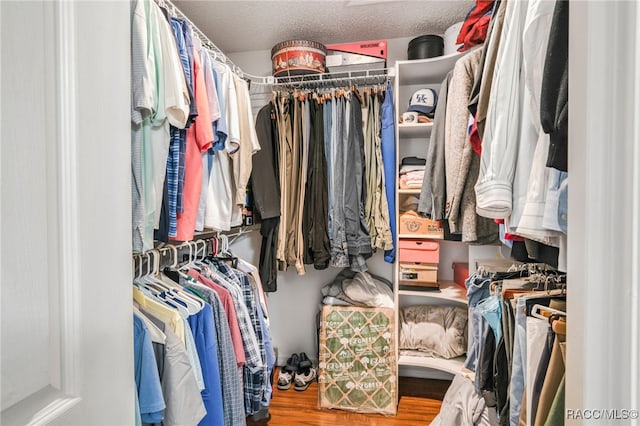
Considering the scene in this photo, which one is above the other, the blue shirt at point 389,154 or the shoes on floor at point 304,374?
the blue shirt at point 389,154

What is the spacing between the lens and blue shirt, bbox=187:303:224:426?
1191mm

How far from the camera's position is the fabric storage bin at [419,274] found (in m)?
2.00

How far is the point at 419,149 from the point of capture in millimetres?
2324

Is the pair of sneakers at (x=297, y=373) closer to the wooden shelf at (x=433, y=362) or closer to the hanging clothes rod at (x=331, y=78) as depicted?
the wooden shelf at (x=433, y=362)

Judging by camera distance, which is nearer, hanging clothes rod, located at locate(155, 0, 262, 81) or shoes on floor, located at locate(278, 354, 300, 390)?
hanging clothes rod, located at locate(155, 0, 262, 81)

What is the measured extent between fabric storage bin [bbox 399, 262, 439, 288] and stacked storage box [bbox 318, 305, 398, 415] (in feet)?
0.72

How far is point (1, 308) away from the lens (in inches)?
13.8

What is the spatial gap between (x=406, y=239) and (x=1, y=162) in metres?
1.91

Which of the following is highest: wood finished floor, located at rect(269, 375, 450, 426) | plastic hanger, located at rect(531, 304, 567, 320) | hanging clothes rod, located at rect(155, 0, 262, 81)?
Answer: hanging clothes rod, located at rect(155, 0, 262, 81)

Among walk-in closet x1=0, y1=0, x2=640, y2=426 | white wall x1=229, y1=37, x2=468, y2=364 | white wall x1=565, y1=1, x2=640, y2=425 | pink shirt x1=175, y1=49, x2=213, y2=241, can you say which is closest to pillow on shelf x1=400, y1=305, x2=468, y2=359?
walk-in closet x1=0, y1=0, x2=640, y2=426

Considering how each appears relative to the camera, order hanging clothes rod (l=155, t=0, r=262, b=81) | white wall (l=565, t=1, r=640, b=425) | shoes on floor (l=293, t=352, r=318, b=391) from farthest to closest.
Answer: shoes on floor (l=293, t=352, r=318, b=391), hanging clothes rod (l=155, t=0, r=262, b=81), white wall (l=565, t=1, r=640, b=425)

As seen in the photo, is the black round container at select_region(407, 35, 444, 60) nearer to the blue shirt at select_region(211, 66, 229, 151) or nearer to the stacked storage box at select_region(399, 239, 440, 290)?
the stacked storage box at select_region(399, 239, 440, 290)

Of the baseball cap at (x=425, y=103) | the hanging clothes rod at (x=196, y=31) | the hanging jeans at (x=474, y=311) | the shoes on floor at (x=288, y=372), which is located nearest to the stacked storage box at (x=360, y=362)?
the shoes on floor at (x=288, y=372)

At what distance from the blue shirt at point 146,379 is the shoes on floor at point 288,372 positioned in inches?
54.1
